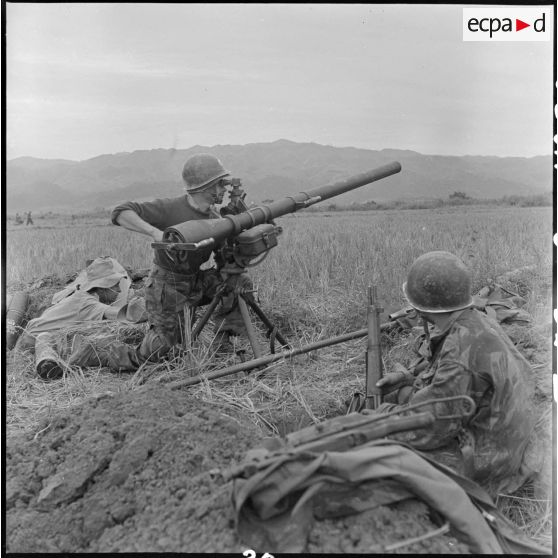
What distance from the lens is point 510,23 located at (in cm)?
331

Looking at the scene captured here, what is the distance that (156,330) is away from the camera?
5188mm

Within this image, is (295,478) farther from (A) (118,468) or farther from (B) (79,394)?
(B) (79,394)

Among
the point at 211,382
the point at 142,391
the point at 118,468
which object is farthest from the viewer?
the point at 211,382

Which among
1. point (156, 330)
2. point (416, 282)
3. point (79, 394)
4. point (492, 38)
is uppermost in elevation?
point (492, 38)

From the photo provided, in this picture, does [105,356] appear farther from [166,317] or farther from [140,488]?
[140,488]

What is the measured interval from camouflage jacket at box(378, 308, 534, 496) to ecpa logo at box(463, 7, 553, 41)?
4.95ft

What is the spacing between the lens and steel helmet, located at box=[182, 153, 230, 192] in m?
5.11

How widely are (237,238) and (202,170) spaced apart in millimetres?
742

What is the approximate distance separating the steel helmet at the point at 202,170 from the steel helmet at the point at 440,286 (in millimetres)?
2276

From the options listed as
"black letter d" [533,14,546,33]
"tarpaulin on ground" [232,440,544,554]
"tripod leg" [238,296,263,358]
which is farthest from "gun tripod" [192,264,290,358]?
"black letter d" [533,14,546,33]

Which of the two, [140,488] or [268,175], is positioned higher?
[268,175]

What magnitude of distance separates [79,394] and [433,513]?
3.14 meters

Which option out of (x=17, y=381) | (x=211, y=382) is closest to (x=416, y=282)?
(x=211, y=382)

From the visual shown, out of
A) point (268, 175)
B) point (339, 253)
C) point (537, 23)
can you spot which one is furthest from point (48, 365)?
point (268, 175)
